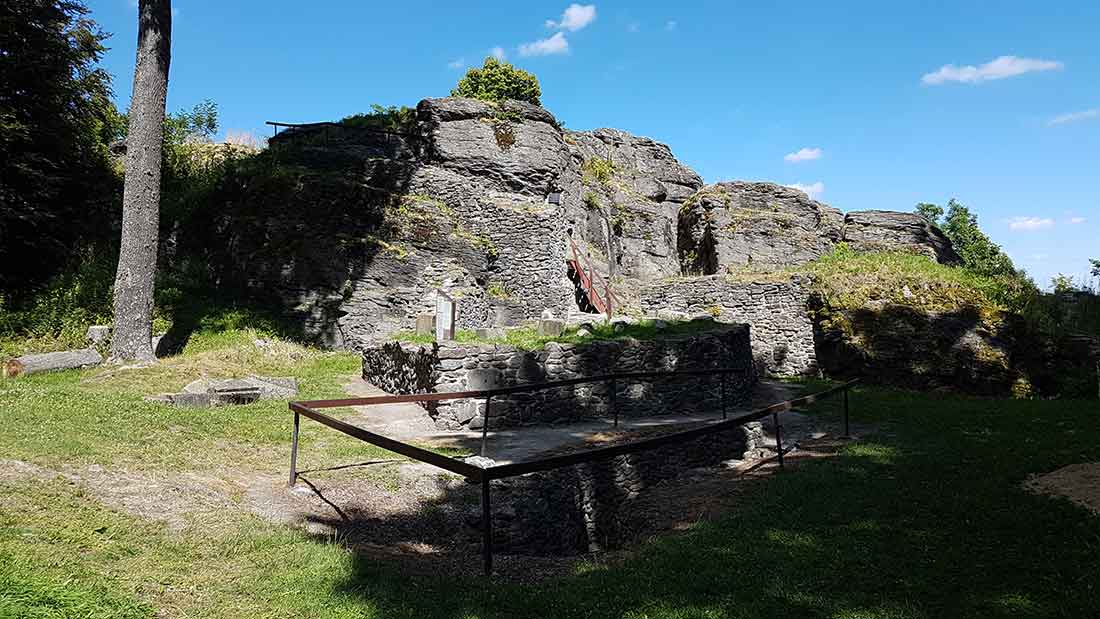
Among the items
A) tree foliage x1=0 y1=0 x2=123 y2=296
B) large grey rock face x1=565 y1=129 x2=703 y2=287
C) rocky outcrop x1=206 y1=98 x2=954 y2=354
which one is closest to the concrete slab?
rocky outcrop x1=206 y1=98 x2=954 y2=354

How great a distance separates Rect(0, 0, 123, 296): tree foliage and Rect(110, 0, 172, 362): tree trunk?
4.71 m

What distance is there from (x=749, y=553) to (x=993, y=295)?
1792cm

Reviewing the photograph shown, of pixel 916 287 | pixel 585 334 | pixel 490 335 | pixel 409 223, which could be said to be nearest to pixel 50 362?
pixel 490 335

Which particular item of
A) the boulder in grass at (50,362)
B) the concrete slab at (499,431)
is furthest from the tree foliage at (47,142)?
the concrete slab at (499,431)

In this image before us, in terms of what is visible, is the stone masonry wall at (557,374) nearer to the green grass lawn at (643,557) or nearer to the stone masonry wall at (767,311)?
the green grass lawn at (643,557)

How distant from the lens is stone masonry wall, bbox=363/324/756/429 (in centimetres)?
1105

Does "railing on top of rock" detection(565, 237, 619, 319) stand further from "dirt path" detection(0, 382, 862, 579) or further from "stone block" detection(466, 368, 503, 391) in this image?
"dirt path" detection(0, 382, 862, 579)

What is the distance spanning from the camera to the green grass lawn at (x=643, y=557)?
3.65m

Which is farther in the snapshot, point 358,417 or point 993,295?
point 993,295

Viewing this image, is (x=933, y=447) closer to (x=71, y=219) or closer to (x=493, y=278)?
(x=493, y=278)

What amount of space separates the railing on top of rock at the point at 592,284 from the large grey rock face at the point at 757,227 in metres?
5.73

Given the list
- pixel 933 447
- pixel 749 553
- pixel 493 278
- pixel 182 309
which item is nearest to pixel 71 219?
pixel 182 309

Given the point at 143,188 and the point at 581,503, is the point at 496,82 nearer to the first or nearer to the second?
the point at 143,188

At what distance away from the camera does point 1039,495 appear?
19.6 feet
